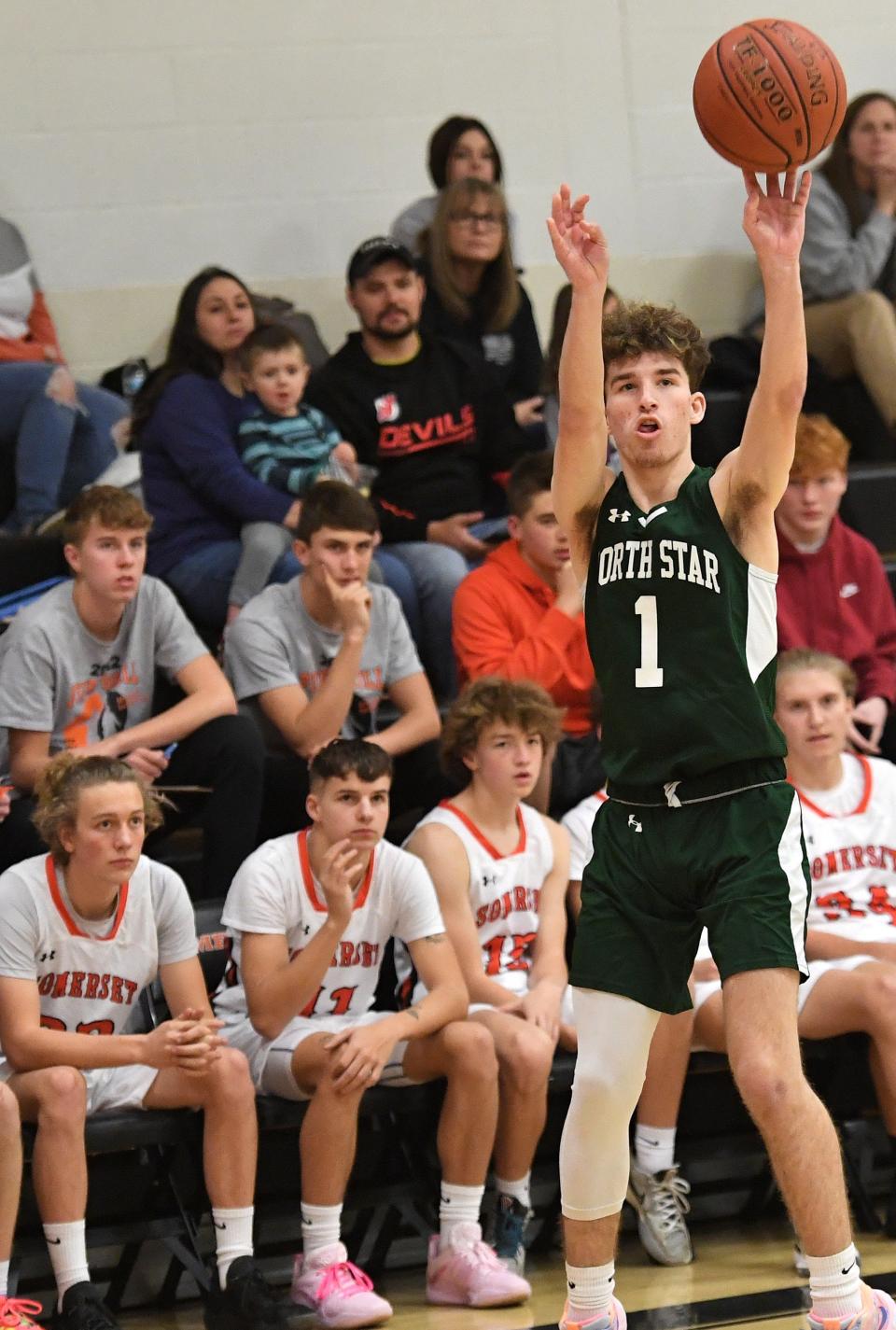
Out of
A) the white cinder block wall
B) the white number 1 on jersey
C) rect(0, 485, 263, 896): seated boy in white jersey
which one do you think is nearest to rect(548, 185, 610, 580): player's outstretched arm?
the white number 1 on jersey

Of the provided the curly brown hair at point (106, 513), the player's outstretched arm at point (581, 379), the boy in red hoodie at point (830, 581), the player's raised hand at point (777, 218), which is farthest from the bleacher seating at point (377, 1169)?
the player's raised hand at point (777, 218)

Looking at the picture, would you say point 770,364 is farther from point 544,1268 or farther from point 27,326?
point 27,326

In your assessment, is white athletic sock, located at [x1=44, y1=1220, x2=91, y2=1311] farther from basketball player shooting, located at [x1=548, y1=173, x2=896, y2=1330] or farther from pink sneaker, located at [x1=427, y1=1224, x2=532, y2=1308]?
basketball player shooting, located at [x1=548, y1=173, x2=896, y2=1330]

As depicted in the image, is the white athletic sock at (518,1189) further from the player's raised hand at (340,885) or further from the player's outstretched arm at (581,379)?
the player's outstretched arm at (581,379)

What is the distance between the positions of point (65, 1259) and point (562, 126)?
4.98 meters

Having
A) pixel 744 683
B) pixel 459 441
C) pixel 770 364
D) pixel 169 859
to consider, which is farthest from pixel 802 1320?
pixel 459 441

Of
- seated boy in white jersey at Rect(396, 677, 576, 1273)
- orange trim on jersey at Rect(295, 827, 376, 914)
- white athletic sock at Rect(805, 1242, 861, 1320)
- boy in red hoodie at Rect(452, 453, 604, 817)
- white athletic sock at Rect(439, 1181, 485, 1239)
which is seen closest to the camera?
white athletic sock at Rect(805, 1242, 861, 1320)

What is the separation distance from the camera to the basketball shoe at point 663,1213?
410 cm

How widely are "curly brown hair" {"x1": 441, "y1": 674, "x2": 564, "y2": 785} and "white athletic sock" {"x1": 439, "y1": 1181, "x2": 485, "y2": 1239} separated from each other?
3.55ft

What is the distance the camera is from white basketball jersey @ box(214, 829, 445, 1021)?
4152mm

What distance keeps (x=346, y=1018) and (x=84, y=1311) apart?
907 millimetres

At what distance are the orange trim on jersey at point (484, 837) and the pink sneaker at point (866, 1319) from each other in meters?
1.82

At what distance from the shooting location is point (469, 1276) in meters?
3.84

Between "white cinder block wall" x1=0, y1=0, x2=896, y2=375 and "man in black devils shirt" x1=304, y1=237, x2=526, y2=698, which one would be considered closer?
"man in black devils shirt" x1=304, y1=237, x2=526, y2=698
